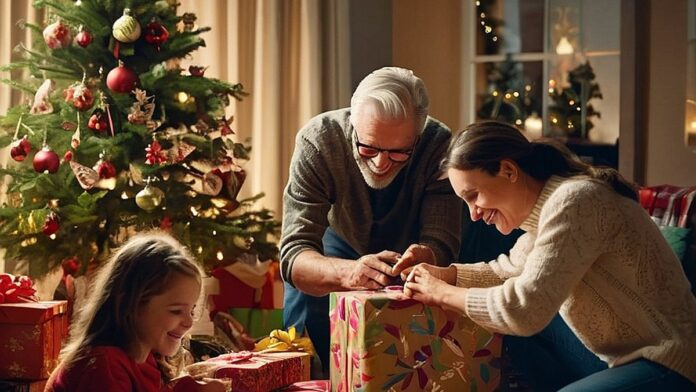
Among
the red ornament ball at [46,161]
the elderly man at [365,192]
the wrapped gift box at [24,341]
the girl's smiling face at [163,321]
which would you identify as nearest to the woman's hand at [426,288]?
the elderly man at [365,192]

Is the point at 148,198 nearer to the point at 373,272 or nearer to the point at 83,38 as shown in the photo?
the point at 83,38

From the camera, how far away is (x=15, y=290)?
10.7 ft

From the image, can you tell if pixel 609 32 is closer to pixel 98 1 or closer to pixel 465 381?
pixel 98 1

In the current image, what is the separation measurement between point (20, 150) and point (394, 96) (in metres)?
1.55

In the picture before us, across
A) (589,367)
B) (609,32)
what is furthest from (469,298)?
(609,32)

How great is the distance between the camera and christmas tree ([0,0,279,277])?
147 inches

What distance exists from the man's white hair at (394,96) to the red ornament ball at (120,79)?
1.22 metres

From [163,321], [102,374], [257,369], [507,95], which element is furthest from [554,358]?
[507,95]

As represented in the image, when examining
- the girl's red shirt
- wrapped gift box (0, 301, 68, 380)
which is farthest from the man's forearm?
wrapped gift box (0, 301, 68, 380)

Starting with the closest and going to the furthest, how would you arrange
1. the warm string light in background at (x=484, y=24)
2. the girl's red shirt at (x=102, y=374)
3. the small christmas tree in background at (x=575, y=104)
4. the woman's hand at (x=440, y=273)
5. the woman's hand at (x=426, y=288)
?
the girl's red shirt at (x=102, y=374) < the woman's hand at (x=426, y=288) < the woman's hand at (x=440, y=273) < the small christmas tree in background at (x=575, y=104) < the warm string light in background at (x=484, y=24)

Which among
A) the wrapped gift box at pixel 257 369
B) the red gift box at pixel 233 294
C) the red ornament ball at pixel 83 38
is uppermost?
the red ornament ball at pixel 83 38

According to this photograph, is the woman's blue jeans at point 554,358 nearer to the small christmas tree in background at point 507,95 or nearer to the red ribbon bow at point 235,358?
the red ribbon bow at point 235,358

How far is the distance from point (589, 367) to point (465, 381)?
0.41 meters

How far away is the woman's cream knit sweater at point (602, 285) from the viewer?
2.12 m
